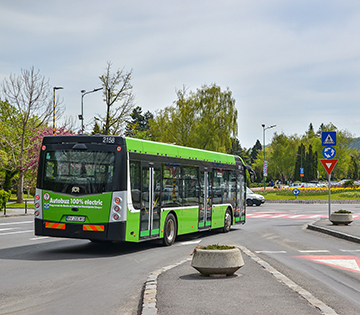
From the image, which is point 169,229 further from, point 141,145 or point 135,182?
point 141,145

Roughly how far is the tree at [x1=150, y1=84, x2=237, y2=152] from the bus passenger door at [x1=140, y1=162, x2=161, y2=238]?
4874 centimetres

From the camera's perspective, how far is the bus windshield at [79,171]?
13789mm

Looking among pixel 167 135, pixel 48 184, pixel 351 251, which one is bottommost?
pixel 351 251

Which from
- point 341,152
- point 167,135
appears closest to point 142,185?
point 167,135

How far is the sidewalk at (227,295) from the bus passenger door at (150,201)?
14.5 ft

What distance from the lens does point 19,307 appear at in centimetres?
744

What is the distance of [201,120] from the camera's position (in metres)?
65.2

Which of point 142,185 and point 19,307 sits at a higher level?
point 142,185

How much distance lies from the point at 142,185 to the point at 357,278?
6.21 m

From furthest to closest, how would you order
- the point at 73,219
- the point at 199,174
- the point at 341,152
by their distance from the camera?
the point at 341,152 < the point at 199,174 < the point at 73,219

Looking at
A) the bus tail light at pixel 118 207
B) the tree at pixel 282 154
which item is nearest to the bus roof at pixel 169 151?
the bus tail light at pixel 118 207

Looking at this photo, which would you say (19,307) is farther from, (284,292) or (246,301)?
(284,292)

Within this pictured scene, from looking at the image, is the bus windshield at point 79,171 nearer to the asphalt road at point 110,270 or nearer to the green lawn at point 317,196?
the asphalt road at point 110,270

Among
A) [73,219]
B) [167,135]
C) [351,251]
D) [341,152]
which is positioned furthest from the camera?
[341,152]
